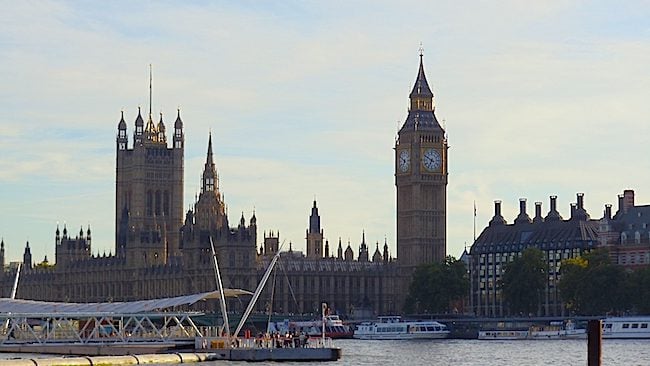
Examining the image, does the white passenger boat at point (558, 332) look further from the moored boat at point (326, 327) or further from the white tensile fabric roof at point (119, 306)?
the white tensile fabric roof at point (119, 306)

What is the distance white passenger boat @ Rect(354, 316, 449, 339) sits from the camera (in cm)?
14661

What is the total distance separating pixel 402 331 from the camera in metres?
147

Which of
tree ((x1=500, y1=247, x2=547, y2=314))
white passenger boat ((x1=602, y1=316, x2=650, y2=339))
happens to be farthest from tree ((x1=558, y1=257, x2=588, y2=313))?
white passenger boat ((x1=602, y1=316, x2=650, y2=339))

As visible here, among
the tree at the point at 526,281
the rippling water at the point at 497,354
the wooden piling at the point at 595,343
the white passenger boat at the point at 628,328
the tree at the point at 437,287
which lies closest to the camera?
the wooden piling at the point at 595,343

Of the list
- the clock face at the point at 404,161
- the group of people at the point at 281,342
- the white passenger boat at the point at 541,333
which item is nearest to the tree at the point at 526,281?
the white passenger boat at the point at 541,333

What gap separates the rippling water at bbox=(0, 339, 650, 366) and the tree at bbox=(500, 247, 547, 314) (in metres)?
30.5

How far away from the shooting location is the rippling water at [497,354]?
91.3 metres

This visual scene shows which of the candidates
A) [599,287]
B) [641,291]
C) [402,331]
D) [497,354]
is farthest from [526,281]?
[497,354]

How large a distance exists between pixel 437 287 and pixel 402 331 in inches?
1016

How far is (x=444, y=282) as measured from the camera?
6811 inches

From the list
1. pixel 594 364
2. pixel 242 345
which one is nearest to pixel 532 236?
pixel 242 345

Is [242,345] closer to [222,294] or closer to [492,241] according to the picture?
[222,294]

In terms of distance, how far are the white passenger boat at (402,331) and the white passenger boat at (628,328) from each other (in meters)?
18.0

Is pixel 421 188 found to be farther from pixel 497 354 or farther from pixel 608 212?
pixel 497 354
